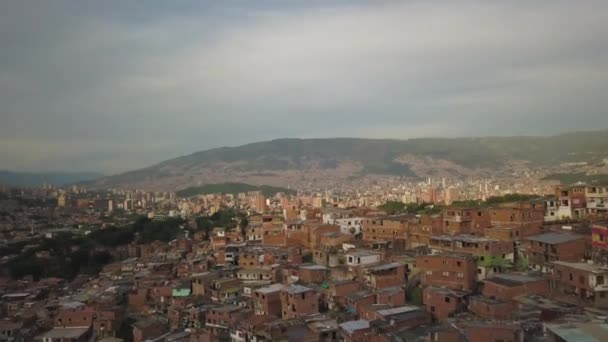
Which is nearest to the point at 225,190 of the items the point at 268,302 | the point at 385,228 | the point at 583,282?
the point at 385,228

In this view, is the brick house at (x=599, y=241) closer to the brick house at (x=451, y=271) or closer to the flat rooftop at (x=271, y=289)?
the brick house at (x=451, y=271)

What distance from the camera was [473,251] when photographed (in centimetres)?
1720

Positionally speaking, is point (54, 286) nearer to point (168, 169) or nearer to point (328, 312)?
point (328, 312)

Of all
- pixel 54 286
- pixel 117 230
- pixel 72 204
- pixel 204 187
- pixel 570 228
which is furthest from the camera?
pixel 204 187

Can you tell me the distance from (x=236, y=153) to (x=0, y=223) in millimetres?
105419

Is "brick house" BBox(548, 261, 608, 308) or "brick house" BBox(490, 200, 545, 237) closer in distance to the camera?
"brick house" BBox(548, 261, 608, 308)

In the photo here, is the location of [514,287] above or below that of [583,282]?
below

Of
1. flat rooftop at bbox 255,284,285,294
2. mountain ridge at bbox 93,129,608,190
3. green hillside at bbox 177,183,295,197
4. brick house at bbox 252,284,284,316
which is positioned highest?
mountain ridge at bbox 93,129,608,190

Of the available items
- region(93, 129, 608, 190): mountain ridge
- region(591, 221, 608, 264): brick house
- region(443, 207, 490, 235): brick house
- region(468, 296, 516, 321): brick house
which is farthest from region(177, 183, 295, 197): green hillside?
region(468, 296, 516, 321): brick house

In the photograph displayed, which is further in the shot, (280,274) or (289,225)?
(289,225)

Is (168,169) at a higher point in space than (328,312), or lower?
higher

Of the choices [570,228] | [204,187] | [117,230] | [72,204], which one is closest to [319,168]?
[204,187]

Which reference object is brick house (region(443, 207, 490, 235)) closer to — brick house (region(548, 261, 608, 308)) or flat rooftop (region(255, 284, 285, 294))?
brick house (region(548, 261, 608, 308))

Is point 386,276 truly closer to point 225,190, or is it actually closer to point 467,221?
point 467,221
